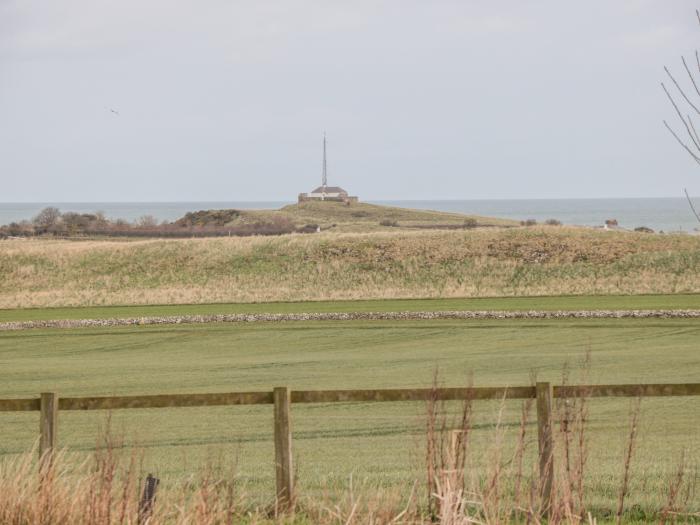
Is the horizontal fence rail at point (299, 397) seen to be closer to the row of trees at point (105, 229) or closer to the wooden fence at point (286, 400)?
the wooden fence at point (286, 400)

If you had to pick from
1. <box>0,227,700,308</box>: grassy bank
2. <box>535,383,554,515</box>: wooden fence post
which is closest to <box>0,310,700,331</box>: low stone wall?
<box>0,227,700,308</box>: grassy bank

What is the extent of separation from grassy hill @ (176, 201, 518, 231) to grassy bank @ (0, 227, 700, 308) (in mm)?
46043

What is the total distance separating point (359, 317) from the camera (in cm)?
4144

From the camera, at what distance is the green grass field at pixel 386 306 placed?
45094mm

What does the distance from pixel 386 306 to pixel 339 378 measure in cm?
2380

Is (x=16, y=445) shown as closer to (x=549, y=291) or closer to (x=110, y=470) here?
(x=110, y=470)

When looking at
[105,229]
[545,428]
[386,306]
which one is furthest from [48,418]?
[105,229]

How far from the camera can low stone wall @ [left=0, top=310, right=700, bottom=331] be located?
1561 inches

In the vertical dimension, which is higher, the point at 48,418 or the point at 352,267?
the point at 48,418

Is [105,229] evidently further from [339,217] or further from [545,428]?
[545,428]

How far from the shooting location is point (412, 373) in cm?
2511

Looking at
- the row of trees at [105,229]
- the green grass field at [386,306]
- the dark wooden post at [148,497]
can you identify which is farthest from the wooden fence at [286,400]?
the row of trees at [105,229]

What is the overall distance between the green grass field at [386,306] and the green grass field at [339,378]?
21.3 ft

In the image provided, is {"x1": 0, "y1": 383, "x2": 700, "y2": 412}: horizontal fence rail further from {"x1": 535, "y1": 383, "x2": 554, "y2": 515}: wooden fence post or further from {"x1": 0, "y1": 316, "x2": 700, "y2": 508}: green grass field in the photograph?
{"x1": 0, "y1": 316, "x2": 700, "y2": 508}: green grass field
